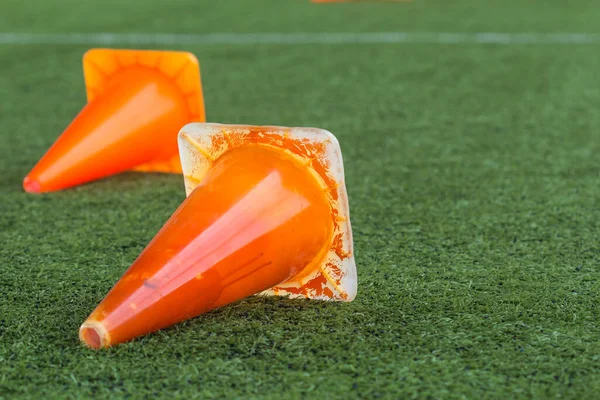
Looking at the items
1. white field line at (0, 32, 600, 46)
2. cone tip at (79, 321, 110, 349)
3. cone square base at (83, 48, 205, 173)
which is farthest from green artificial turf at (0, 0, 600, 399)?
white field line at (0, 32, 600, 46)

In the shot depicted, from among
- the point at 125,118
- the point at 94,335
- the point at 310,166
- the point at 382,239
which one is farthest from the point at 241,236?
the point at 125,118

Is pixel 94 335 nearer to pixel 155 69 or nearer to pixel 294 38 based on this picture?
pixel 155 69

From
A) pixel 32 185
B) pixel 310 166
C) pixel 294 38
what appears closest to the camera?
pixel 310 166

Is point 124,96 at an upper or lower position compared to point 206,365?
upper

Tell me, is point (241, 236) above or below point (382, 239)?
above

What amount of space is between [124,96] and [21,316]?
964 mm

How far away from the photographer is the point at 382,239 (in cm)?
200

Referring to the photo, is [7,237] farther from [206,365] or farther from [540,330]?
[540,330]

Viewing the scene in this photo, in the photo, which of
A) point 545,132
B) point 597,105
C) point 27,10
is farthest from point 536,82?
point 27,10

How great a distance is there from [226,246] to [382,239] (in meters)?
0.60

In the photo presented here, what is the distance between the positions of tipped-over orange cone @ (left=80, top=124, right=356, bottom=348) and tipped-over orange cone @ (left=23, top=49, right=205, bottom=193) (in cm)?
72

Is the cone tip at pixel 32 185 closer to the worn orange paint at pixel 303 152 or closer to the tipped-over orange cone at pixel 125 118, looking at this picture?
the tipped-over orange cone at pixel 125 118

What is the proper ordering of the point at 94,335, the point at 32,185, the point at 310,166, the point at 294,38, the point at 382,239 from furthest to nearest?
1. the point at 294,38
2. the point at 32,185
3. the point at 382,239
4. the point at 310,166
5. the point at 94,335

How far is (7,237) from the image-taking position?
202 cm
